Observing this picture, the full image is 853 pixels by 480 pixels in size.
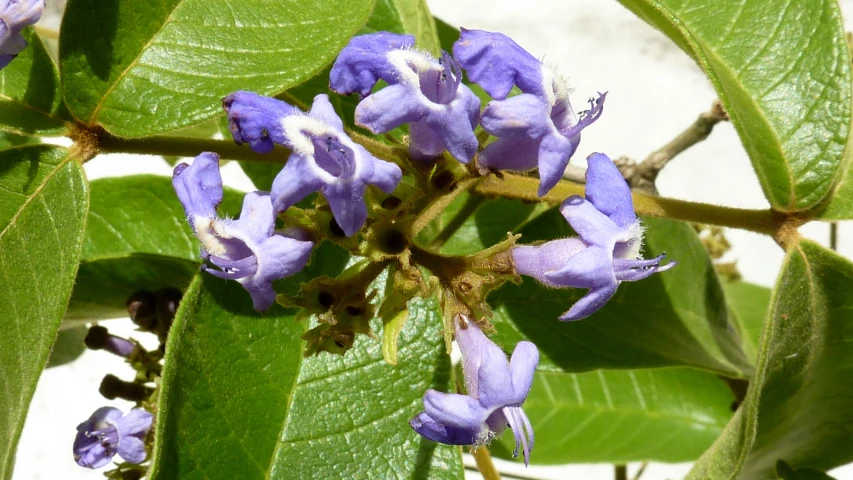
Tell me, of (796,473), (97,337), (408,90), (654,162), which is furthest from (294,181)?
(654,162)

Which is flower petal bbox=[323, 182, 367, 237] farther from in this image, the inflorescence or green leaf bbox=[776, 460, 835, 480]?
green leaf bbox=[776, 460, 835, 480]

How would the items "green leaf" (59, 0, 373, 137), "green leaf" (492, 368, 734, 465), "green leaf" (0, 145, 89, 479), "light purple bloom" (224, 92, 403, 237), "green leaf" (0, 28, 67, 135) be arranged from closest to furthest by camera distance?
"light purple bloom" (224, 92, 403, 237) → "green leaf" (0, 145, 89, 479) → "green leaf" (59, 0, 373, 137) → "green leaf" (0, 28, 67, 135) → "green leaf" (492, 368, 734, 465)

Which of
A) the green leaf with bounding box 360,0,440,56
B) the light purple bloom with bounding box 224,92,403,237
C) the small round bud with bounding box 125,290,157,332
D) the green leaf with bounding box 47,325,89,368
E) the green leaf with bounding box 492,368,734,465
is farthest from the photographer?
the green leaf with bounding box 492,368,734,465

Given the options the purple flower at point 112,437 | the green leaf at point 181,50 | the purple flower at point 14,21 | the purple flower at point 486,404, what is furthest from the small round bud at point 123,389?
the purple flower at point 486,404

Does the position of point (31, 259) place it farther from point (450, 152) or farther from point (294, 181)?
point (450, 152)

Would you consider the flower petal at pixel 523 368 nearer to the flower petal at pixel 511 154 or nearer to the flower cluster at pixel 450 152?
the flower cluster at pixel 450 152

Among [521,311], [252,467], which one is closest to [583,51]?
[521,311]

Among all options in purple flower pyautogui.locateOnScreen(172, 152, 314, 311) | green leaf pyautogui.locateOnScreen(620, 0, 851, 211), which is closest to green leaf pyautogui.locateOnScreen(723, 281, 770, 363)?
green leaf pyautogui.locateOnScreen(620, 0, 851, 211)

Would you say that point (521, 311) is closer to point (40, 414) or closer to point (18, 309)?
point (18, 309)
